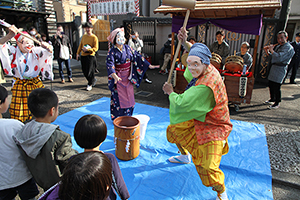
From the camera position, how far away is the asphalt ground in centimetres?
259

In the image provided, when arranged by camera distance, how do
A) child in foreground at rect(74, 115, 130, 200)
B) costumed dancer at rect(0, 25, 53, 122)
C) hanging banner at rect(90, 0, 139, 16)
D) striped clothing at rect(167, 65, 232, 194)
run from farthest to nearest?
hanging banner at rect(90, 0, 139, 16) < costumed dancer at rect(0, 25, 53, 122) < striped clothing at rect(167, 65, 232, 194) < child in foreground at rect(74, 115, 130, 200)

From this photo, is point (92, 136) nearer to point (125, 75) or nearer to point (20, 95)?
point (125, 75)

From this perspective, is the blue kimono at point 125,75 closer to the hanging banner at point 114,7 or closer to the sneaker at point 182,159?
the sneaker at point 182,159

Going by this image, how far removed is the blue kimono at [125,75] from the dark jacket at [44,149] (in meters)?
2.07

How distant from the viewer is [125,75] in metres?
3.67

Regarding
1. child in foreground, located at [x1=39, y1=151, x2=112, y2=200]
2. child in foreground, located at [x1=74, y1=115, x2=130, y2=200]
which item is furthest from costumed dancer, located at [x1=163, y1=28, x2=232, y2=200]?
child in foreground, located at [x1=39, y1=151, x2=112, y2=200]

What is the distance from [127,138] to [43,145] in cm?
128

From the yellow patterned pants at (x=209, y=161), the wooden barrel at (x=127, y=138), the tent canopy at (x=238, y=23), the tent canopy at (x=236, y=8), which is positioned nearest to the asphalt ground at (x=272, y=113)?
the yellow patterned pants at (x=209, y=161)

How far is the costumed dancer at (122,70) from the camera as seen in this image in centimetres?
349

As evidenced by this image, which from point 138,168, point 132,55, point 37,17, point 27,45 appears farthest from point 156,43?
point 138,168

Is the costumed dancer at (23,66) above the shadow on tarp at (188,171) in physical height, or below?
above

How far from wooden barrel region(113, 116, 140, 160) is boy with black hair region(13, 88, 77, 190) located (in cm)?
105

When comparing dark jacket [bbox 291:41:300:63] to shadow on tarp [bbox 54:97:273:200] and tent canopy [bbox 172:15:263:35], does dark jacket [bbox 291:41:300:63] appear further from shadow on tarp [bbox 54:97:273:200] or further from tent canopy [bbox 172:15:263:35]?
shadow on tarp [bbox 54:97:273:200]

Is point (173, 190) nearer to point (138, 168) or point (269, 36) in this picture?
point (138, 168)
